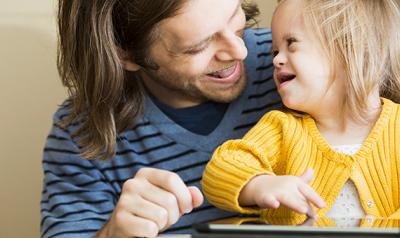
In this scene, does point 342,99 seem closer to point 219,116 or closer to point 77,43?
point 219,116

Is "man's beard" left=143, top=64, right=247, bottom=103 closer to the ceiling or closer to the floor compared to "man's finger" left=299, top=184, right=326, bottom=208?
closer to the ceiling

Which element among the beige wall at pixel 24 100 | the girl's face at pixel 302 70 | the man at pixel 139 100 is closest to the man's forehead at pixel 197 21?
the man at pixel 139 100

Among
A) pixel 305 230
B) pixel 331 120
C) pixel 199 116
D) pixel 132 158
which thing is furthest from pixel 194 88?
pixel 305 230

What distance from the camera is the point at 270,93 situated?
3.89 ft

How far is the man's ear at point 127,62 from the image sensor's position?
122cm

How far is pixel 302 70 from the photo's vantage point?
979 millimetres

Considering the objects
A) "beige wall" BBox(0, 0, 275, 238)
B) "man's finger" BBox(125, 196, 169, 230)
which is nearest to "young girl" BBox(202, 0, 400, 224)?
"man's finger" BBox(125, 196, 169, 230)

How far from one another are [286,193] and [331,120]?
19 centimetres

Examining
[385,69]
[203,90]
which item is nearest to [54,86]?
[203,90]

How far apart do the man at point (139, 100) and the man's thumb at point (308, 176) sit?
0.80 feet

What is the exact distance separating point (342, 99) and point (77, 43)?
48cm

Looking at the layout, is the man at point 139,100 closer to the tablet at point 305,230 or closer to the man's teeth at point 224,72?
the man's teeth at point 224,72

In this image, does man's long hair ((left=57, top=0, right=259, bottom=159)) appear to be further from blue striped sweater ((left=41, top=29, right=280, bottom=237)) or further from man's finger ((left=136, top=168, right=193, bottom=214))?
man's finger ((left=136, top=168, right=193, bottom=214))

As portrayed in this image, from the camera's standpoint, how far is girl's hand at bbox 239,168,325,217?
33.1 inches
